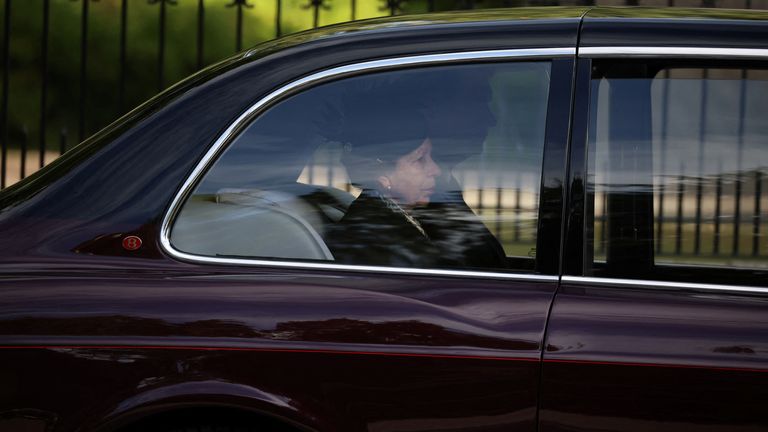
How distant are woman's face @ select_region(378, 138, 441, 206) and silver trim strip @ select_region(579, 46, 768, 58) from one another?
415 mm

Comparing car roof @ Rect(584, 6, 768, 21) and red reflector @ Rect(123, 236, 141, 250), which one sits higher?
car roof @ Rect(584, 6, 768, 21)

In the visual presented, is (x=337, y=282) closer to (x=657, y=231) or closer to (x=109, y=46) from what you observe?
(x=657, y=231)

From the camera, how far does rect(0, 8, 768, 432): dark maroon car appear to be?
94.0 inches

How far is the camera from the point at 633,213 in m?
2.54

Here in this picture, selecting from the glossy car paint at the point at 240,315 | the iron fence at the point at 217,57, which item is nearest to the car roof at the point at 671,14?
the glossy car paint at the point at 240,315

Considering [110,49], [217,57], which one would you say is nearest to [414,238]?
[217,57]

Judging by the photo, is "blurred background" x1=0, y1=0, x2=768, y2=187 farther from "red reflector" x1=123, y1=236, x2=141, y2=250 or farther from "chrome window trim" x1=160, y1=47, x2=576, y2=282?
"red reflector" x1=123, y1=236, x2=141, y2=250

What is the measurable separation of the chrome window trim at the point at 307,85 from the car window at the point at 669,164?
0.18 metres

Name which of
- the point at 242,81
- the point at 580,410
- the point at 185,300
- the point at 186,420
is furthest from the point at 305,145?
the point at 580,410

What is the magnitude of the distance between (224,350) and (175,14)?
950 centimetres

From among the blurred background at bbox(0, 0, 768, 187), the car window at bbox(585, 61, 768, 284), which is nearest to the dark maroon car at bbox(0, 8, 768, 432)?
the car window at bbox(585, 61, 768, 284)

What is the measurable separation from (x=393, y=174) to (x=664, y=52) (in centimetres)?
67

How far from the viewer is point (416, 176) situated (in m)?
2.59

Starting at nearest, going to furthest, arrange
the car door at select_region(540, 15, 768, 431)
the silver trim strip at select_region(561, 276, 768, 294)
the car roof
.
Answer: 1. the car door at select_region(540, 15, 768, 431)
2. the silver trim strip at select_region(561, 276, 768, 294)
3. the car roof
